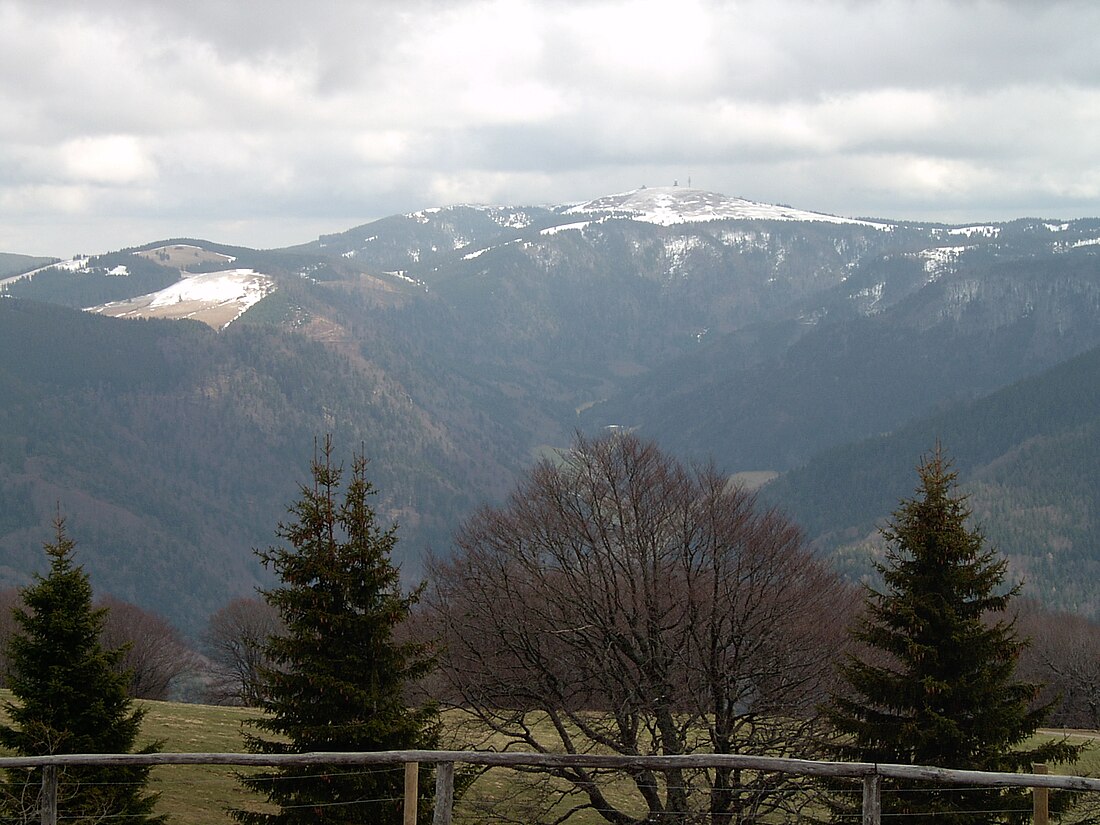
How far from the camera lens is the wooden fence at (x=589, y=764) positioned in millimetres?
11484

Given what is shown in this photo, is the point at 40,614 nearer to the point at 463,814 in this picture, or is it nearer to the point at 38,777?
the point at 38,777

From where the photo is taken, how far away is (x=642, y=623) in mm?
28062

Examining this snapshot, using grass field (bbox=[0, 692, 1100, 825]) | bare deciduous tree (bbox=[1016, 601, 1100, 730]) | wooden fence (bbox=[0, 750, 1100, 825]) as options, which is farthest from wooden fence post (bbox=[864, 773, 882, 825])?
bare deciduous tree (bbox=[1016, 601, 1100, 730])

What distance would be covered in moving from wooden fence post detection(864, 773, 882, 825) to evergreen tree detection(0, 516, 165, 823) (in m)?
12.6

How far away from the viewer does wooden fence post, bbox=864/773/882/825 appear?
12000 millimetres

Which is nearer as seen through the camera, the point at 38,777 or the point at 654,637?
the point at 38,777

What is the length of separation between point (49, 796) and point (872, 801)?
9.45m

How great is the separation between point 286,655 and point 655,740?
33.7 feet

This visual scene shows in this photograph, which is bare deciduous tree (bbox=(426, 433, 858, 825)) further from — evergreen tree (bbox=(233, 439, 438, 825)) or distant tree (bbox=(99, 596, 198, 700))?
distant tree (bbox=(99, 596, 198, 700))

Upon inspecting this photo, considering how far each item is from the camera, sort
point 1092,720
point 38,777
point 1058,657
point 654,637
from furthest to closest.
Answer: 1. point 1058,657
2. point 1092,720
3. point 654,637
4. point 38,777

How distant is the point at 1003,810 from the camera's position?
18344 millimetres

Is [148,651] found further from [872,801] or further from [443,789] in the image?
[872,801]

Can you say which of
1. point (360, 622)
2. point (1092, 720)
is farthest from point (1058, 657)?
point (360, 622)

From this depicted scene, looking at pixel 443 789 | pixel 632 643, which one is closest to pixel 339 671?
pixel 443 789
